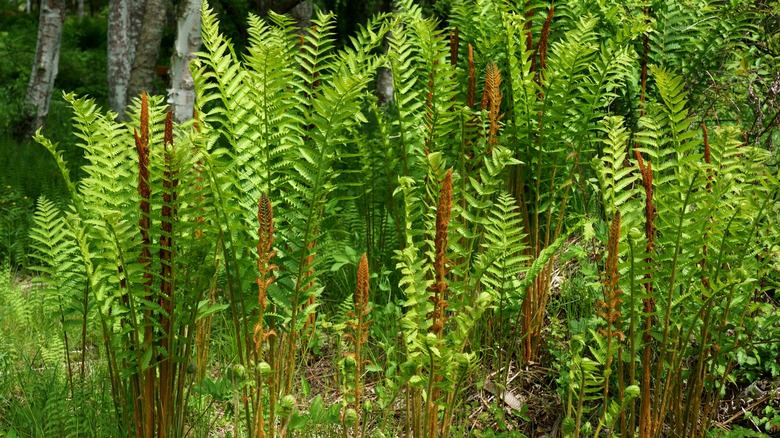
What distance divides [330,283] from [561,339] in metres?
1.12

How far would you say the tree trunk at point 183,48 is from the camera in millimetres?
3750

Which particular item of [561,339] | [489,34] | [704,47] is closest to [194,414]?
[561,339]

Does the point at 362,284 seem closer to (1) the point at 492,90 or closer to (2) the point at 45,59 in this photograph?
(1) the point at 492,90

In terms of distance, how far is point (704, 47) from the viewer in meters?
3.35

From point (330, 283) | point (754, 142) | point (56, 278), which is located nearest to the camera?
point (56, 278)

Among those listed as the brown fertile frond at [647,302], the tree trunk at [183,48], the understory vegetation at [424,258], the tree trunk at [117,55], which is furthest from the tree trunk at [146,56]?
the brown fertile frond at [647,302]

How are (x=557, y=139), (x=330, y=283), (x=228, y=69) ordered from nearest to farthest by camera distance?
1. (x=228, y=69)
2. (x=557, y=139)
3. (x=330, y=283)

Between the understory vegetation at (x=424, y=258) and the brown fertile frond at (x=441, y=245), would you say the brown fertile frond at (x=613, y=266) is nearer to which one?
the understory vegetation at (x=424, y=258)

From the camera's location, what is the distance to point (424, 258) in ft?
8.34

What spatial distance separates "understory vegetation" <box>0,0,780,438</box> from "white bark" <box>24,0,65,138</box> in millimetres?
4776

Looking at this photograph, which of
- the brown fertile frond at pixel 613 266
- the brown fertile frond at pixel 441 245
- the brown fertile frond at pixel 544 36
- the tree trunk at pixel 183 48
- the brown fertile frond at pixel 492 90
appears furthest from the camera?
the tree trunk at pixel 183 48

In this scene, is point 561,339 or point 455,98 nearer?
point 561,339

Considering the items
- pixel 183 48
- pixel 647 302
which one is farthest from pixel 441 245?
pixel 183 48

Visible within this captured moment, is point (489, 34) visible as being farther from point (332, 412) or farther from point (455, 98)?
point (332, 412)
